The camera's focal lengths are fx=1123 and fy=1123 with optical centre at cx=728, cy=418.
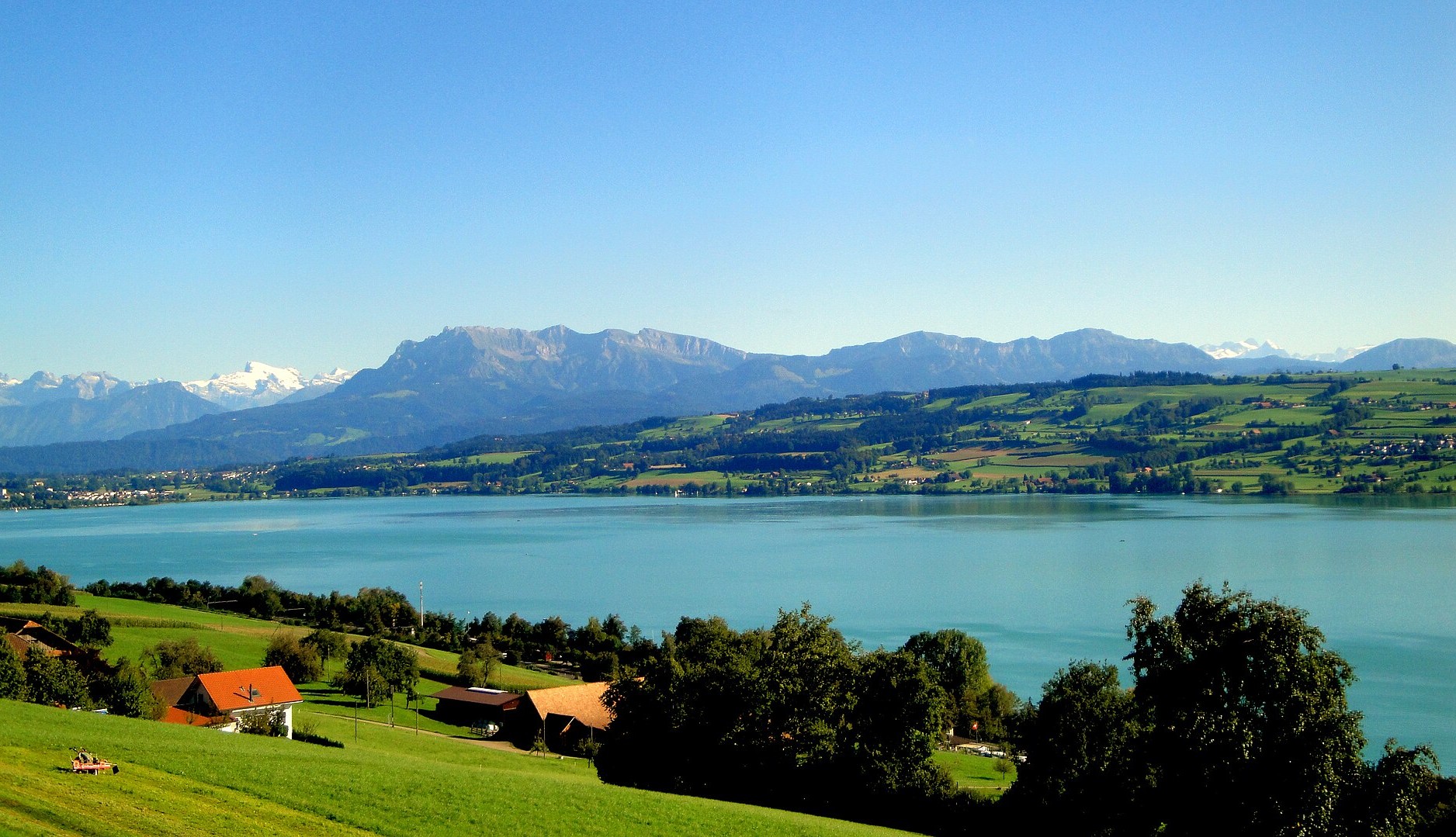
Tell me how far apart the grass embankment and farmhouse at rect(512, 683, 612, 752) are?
9.91 meters

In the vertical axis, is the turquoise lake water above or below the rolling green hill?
below

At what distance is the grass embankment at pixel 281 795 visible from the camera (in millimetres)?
9977

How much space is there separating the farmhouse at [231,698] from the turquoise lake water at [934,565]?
21431mm

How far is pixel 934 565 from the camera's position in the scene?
6825cm

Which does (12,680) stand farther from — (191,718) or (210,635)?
(210,635)

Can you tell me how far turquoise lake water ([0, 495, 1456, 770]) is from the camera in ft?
140

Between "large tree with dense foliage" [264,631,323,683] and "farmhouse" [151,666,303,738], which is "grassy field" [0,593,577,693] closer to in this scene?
"large tree with dense foliage" [264,631,323,683]

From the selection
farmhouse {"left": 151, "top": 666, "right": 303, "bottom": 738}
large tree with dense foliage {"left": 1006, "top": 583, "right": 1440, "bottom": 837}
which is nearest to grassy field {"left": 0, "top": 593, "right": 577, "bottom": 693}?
farmhouse {"left": 151, "top": 666, "right": 303, "bottom": 738}

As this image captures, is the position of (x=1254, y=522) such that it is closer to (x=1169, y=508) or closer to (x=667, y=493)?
(x=1169, y=508)

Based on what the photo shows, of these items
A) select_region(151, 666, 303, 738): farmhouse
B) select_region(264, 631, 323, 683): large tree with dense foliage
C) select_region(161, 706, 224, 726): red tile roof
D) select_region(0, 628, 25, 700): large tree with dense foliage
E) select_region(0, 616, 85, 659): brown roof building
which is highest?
select_region(0, 628, 25, 700): large tree with dense foliage

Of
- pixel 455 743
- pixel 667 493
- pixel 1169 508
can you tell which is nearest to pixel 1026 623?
pixel 455 743

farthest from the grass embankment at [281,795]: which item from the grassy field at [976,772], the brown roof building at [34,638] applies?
the brown roof building at [34,638]

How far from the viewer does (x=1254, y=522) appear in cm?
8512

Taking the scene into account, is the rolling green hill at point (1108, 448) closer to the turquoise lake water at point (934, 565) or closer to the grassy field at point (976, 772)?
the turquoise lake water at point (934, 565)
